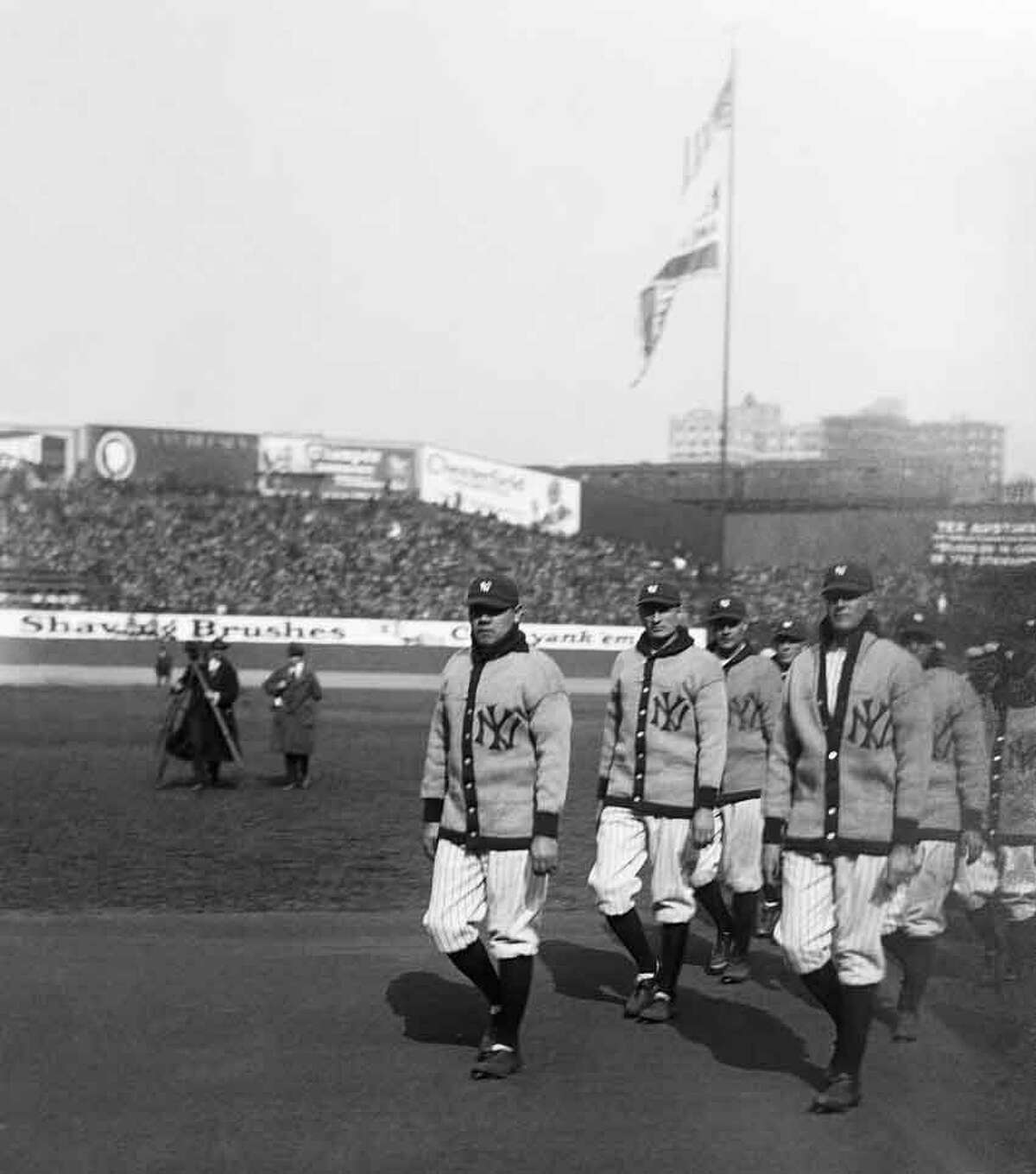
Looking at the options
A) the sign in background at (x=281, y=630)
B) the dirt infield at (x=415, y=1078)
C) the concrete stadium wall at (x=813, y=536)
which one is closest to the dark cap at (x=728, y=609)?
the dirt infield at (x=415, y=1078)

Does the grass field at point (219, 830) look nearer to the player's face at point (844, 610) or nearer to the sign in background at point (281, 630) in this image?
the player's face at point (844, 610)

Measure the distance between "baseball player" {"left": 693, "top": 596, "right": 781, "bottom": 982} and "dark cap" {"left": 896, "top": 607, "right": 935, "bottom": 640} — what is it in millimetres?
850

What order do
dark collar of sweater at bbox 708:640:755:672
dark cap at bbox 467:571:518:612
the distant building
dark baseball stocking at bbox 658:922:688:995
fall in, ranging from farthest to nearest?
1. the distant building
2. dark collar of sweater at bbox 708:640:755:672
3. dark baseball stocking at bbox 658:922:688:995
4. dark cap at bbox 467:571:518:612

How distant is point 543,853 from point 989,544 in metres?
8.84

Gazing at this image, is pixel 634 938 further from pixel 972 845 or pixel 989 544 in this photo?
pixel 989 544

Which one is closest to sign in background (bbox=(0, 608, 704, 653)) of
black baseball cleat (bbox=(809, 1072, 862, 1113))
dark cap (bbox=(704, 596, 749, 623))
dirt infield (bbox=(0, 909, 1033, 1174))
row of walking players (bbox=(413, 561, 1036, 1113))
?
dark cap (bbox=(704, 596, 749, 623))

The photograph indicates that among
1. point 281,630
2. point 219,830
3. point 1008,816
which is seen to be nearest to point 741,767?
point 1008,816

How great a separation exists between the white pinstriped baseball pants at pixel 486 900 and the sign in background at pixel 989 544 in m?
4.46

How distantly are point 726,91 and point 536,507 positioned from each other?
1912cm

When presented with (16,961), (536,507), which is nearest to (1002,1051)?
(16,961)

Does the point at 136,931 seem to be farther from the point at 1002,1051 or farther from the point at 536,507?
the point at 536,507

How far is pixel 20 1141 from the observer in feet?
18.5

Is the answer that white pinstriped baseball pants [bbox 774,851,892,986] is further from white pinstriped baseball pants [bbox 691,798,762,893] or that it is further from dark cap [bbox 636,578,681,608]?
white pinstriped baseball pants [bbox 691,798,762,893]

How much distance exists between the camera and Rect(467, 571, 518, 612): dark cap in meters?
6.79
